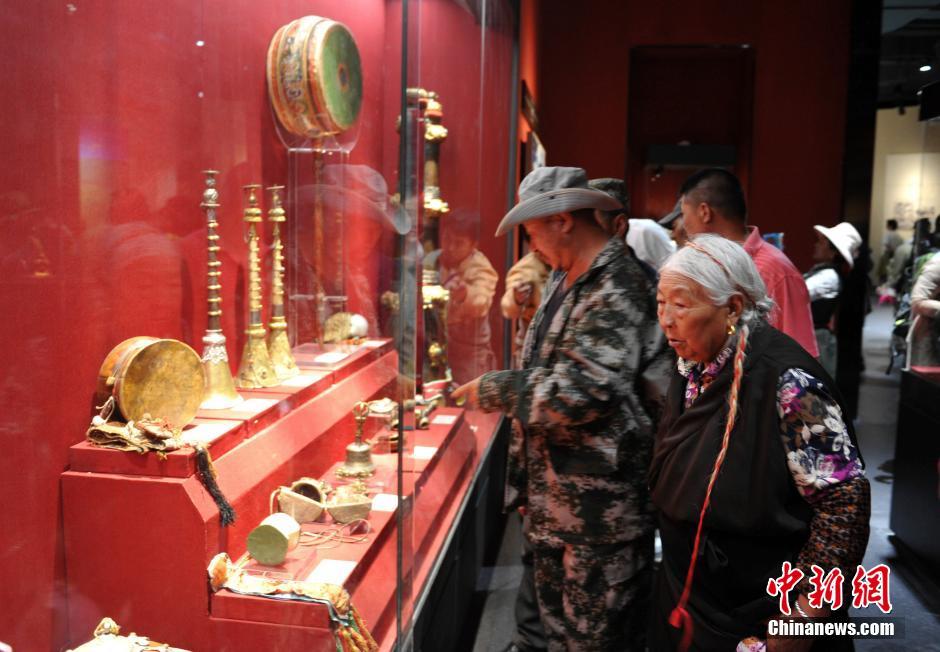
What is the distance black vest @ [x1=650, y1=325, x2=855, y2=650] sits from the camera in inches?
61.9

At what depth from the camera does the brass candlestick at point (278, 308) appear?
8.66 ft

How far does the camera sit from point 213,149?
2379mm

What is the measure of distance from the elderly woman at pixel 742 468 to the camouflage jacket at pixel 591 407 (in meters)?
0.33

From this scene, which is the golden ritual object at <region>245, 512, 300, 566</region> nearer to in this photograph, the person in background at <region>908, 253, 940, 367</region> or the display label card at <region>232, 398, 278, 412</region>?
the display label card at <region>232, 398, 278, 412</region>

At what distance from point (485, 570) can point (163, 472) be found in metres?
2.42

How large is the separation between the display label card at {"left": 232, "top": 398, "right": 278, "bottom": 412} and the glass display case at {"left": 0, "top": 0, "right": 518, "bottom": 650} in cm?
1

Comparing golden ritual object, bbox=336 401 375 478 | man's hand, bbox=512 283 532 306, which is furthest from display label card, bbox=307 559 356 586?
man's hand, bbox=512 283 532 306

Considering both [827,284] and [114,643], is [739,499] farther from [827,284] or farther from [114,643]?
[827,284]

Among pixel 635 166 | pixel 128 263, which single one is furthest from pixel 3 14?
pixel 635 166

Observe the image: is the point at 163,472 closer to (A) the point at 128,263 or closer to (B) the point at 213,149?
(A) the point at 128,263

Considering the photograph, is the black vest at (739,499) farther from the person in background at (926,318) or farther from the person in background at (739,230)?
the person in background at (926,318)

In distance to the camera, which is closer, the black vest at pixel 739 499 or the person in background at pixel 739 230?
the black vest at pixel 739 499

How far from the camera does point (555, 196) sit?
2254 millimetres

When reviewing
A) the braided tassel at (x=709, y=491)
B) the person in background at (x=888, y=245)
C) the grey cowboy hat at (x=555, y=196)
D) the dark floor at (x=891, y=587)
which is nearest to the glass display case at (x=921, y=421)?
the dark floor at (x=891, y=587)
